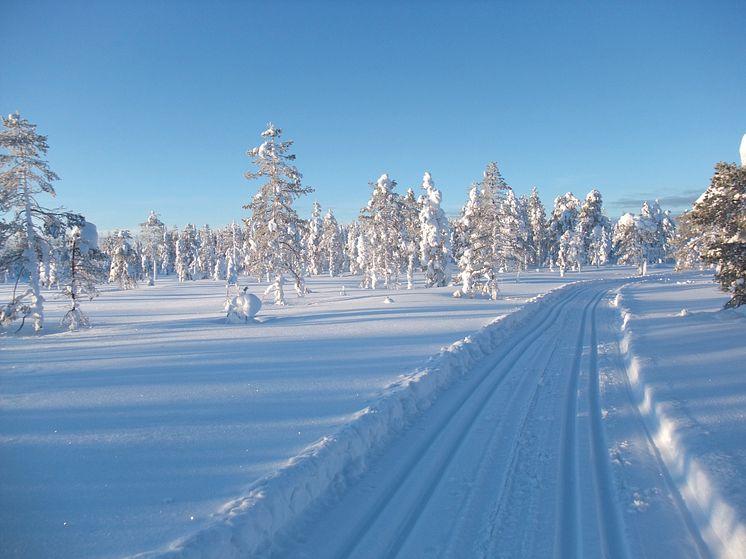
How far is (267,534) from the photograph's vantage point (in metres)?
4.55

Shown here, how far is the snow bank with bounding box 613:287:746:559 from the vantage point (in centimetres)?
433

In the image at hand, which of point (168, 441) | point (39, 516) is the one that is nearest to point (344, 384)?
point (168, 441)

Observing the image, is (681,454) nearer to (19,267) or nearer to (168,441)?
(168,441)

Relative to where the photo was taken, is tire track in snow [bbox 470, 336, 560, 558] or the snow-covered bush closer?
tire track in snow [bbox 470, 336, 560, 558]

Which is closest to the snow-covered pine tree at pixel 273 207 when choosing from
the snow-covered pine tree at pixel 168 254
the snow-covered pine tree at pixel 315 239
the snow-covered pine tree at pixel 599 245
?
the snow-covered pine tree at pixel 315 239

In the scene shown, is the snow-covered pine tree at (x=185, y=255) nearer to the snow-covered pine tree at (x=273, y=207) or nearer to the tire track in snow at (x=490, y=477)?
the snow-covered pine tree at (x=273, y=207)

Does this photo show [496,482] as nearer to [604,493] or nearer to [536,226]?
[604,493]

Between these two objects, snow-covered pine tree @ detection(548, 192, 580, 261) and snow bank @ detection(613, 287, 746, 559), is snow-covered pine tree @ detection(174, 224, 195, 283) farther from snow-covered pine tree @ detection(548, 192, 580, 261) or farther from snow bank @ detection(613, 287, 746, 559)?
snow bank @ detection(613, 287, 746, 559)

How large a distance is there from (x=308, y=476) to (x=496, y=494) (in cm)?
252

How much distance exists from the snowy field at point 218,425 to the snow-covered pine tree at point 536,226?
6989 cm

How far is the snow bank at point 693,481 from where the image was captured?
4.33 metres

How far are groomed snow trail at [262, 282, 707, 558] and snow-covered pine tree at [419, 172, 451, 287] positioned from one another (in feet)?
120

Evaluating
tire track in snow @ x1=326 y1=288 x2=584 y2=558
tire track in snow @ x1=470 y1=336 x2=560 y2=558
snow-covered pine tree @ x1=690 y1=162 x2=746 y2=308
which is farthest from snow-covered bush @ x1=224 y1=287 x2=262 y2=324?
snow-covered pine tree @ x1=690 y1=162 x2=746 y2=308

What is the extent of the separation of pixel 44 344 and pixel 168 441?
14.2 meters
